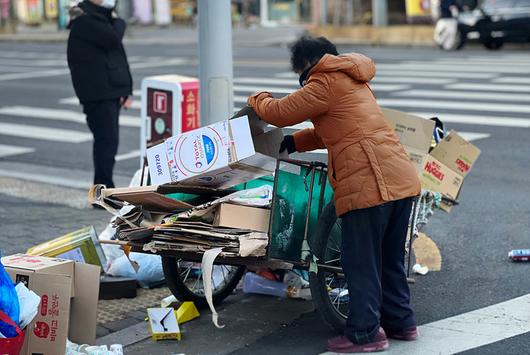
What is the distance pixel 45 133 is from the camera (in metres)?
13.6

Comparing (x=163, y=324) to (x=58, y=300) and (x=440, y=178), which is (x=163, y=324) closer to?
(x=58, y=300)

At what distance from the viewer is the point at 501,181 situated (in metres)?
9.42

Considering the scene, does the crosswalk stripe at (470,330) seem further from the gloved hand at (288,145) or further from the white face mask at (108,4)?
the white face mask at (108,4)

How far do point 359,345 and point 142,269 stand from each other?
6.29 feet

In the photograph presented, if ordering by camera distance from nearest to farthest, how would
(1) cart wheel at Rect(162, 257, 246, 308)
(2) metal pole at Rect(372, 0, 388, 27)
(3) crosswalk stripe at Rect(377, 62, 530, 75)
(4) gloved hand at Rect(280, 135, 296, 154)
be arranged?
(4) gloved hand at Rect(280, 135, 296, 154), (1) cart wheel at Rect(162, 257, 246, 308), (3) crosswalk stripe at Rect(377, 62, 530, 75), (2) metal pole at Rect(372, 0, 388, 27)

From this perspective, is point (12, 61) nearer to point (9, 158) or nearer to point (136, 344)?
point (9, 158)

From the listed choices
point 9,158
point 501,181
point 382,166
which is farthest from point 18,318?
point 9,158

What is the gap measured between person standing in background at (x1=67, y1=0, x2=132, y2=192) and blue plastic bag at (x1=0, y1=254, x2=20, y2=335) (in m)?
4.00

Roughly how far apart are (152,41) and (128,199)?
92.2 feet

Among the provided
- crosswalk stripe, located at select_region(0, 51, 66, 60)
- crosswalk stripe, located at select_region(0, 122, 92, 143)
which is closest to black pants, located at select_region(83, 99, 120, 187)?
crosswalk stripe, located at select_region(0, 122, 92, 143)

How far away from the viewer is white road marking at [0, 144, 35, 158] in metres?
12.4

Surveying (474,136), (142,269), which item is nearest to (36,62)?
(474,136)

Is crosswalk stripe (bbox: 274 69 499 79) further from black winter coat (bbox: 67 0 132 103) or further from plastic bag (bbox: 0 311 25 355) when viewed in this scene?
plastic bag (bbox: 0 311 25 355)

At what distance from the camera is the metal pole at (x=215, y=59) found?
717 cm
